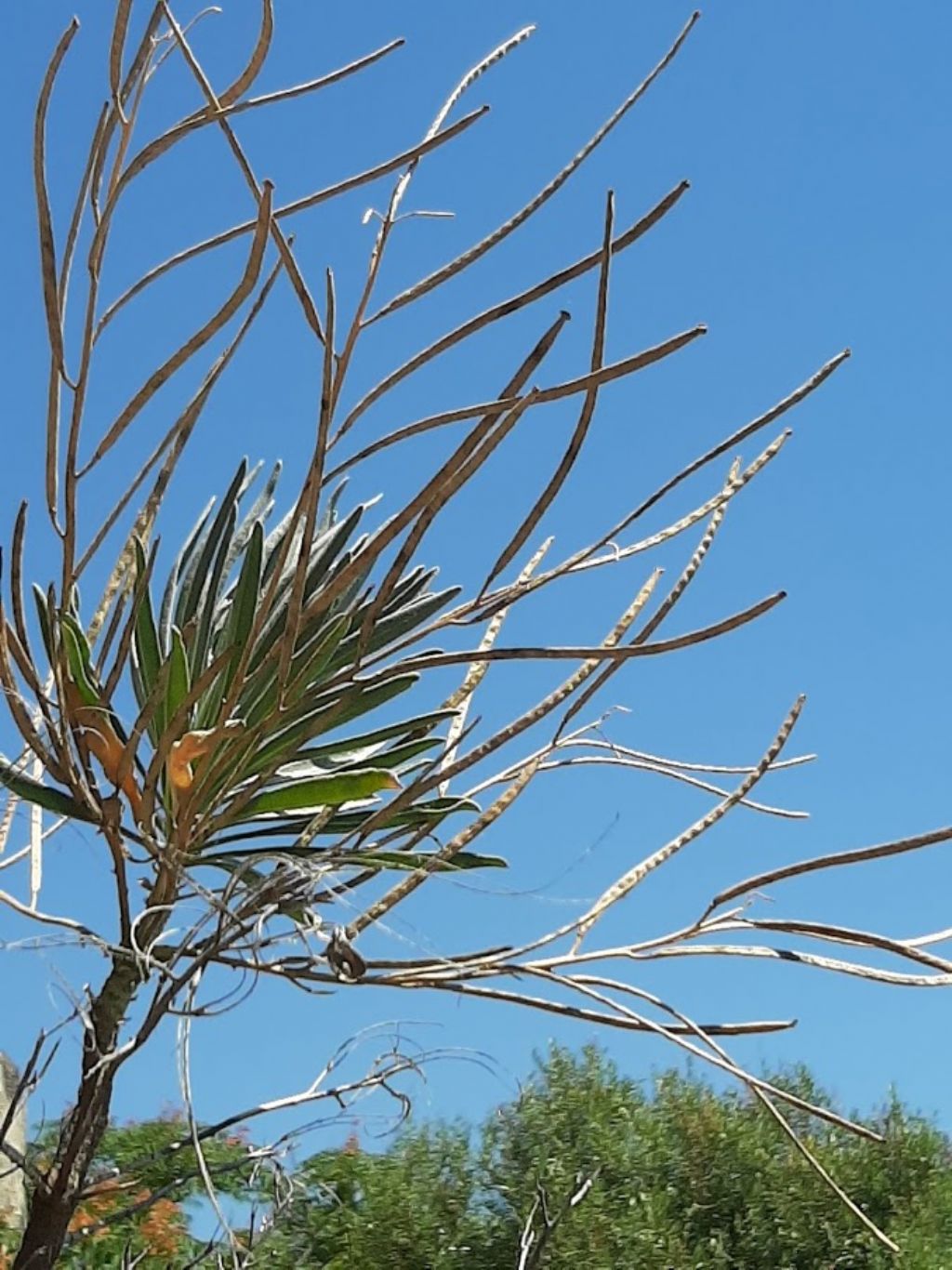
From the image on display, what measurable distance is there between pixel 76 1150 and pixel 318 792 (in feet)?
1.22

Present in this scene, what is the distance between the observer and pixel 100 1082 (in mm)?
1280

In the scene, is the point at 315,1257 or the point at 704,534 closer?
the point at 704,534

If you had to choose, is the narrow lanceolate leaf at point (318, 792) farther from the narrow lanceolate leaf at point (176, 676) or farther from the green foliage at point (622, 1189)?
the green foliage at point (622, 1189)

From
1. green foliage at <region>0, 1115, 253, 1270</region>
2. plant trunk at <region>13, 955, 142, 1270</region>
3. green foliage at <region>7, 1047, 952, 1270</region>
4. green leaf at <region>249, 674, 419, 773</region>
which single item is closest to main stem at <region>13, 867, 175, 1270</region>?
plant trunk at <region>13, 955, 142, 1270</region>

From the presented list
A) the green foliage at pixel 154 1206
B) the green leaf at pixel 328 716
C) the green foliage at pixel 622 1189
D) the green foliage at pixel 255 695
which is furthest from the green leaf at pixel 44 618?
the green foliage at pixel 622 1189

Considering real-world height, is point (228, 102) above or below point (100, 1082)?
above

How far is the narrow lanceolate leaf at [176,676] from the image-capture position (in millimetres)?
1275

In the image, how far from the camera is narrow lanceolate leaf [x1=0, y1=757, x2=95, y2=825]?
56.6 inches

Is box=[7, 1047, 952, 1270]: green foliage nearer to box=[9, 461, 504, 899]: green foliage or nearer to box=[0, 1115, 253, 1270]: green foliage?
box=[0, 1115, 253, 1270]: green foliage

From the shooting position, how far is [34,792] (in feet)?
4.81

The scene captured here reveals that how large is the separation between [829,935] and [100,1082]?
24.1 inches

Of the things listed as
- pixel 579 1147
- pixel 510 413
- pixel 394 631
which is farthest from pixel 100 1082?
pixel 579 1147

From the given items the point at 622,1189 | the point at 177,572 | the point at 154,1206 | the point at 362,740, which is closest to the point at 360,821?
the point at 362,740

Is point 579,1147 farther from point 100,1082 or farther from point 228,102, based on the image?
point 228,102
